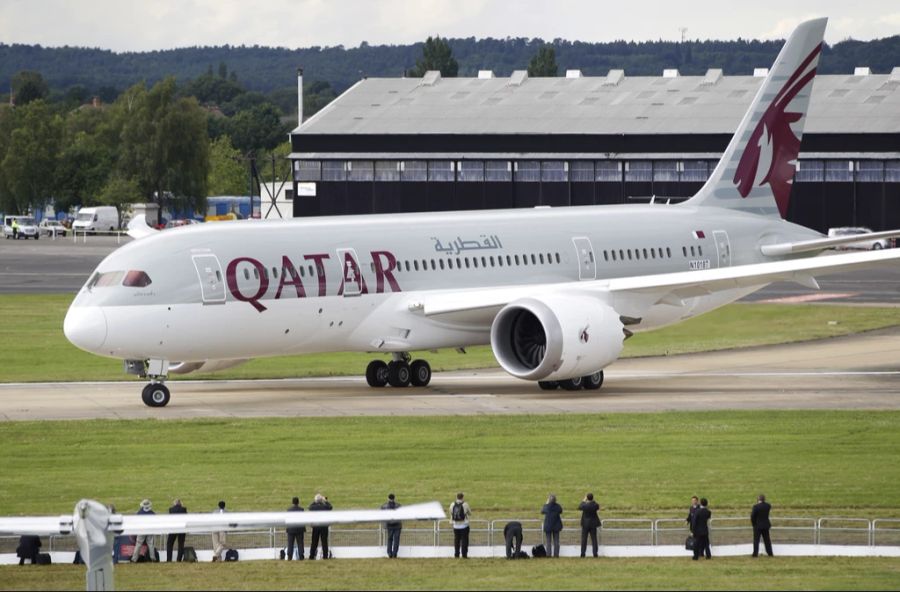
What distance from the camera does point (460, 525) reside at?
1121 inches

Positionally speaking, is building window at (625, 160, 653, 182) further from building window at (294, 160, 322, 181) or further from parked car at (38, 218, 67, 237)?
parked car at (38, 218, 67, 237)

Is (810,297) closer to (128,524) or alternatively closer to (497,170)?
(497,170)

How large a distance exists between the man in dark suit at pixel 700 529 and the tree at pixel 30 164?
170378 mm

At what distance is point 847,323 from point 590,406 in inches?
991

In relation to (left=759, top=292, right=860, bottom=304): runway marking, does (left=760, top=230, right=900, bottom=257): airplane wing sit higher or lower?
lower

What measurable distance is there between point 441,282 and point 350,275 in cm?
324

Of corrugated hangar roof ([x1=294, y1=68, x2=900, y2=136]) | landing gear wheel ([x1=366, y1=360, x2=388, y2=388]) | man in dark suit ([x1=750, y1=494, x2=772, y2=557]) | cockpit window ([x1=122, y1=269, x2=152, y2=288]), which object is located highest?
corrugated hangar roof ([x1=294, y1=68, x2=900, y2=136])

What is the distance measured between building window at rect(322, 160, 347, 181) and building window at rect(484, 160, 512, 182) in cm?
1110

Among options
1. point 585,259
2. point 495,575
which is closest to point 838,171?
point 585,259

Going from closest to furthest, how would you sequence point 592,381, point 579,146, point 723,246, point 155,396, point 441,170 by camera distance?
point 155,396 → point 592,381 → point 723,246 → point 579,146 → point 441,170

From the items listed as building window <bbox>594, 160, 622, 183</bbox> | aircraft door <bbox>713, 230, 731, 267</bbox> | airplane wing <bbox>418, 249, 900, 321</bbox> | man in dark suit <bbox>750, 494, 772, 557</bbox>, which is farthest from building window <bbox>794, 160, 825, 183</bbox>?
man in dark suit <bbox>750, 494, 772, 557</bbox>

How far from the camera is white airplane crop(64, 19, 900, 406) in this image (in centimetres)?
4275

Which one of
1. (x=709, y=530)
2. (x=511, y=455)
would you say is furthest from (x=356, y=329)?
(x=709, y=530)

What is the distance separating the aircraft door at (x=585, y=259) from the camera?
50.5m
